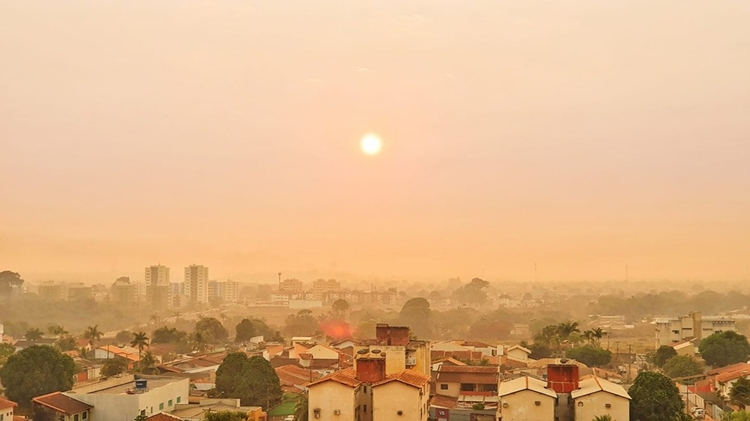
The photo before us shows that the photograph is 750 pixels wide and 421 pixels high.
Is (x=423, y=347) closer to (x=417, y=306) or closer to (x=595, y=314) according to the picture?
(x=417, y=306)

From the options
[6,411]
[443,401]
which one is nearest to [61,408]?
[6,411]

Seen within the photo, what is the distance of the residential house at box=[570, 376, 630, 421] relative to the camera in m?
18.5

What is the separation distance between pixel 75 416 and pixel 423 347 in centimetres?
1051

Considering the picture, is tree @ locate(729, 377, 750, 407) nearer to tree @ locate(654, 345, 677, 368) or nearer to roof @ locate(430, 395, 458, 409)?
roof @ locate(430, 395, 458, 409)

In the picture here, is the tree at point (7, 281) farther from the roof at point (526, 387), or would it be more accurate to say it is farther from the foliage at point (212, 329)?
the roof at point (526, 387)

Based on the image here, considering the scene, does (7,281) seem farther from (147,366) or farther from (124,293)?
(147,366)

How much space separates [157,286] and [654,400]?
370 ft

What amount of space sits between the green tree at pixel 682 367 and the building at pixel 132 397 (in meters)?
22.3

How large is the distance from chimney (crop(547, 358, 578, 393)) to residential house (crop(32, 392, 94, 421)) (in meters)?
13.2

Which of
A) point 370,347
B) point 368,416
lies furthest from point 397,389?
point 370,347

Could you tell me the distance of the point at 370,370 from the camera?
19469 mm

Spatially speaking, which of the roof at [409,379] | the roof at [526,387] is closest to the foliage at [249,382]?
the roof at [409,379]

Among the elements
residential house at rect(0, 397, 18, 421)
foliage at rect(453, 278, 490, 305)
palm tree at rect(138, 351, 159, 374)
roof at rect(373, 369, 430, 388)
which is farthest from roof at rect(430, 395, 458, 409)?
foliage at rect(453, 278, 490, 305)

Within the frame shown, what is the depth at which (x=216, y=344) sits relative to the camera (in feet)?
185
